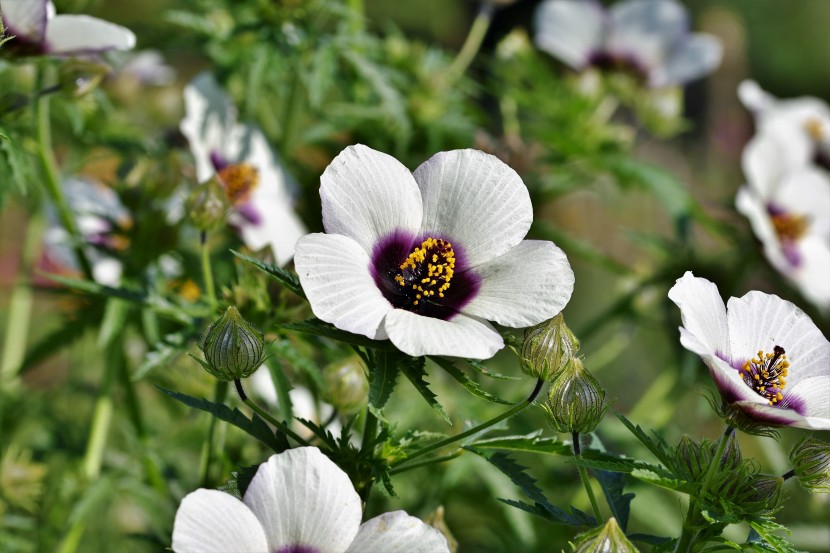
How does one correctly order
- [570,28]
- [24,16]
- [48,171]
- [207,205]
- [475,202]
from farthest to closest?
[570,28], [48,171], [207,205], [24,16], [475,202]

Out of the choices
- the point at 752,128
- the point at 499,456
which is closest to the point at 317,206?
the point at 499,456

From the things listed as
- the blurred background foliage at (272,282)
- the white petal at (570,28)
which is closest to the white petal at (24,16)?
the blurred background foliage at (272,282)

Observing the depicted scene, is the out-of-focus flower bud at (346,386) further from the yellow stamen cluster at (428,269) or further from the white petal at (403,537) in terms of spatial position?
the white petal at (403,537)

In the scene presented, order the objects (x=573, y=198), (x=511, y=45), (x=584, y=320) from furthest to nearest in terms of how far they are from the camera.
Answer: (x=573, y=198), (x=584, y=320), (x=511, y=45)

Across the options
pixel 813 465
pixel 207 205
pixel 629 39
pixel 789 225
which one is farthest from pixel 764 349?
pixel 629 39

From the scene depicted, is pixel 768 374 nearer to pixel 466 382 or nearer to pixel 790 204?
pixel 466 382

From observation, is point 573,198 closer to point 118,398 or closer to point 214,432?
point 118,398

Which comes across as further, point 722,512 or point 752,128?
point 752,128
